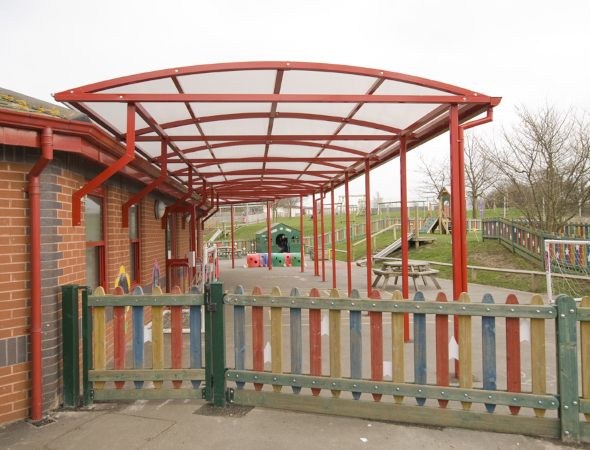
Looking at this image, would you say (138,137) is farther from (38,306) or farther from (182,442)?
(182,442)

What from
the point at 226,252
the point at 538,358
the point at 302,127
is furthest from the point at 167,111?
the point at 226,252

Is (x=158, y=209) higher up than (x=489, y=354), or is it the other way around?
A: (x=158, y=209)

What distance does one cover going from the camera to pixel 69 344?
11.6 feet

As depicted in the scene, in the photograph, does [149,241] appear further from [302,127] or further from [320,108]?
[320,108]

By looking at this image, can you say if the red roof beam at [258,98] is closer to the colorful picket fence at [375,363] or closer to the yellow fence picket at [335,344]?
the colorful picket fence at [375,363]

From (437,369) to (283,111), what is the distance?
336 centimetres

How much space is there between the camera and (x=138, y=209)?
716 centimetres

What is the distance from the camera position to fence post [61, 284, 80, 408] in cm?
352

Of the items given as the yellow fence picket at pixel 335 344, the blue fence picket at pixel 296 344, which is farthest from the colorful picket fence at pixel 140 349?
the yellow fence picket at pixel 335 344

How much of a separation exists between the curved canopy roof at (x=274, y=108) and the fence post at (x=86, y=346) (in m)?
1.80

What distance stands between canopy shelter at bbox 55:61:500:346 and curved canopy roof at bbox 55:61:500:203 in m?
0.01

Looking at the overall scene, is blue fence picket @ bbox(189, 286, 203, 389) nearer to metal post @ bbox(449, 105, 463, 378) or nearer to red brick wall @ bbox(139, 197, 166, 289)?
metal post @ bbox(449, 105, 463, 378)

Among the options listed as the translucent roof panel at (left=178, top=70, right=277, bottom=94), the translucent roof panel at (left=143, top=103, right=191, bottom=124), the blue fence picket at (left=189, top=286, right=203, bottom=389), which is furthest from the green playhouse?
the blue fence picket at (left=189, top=286, right=203, bottom=389)

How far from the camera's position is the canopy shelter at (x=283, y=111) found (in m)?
3.83
